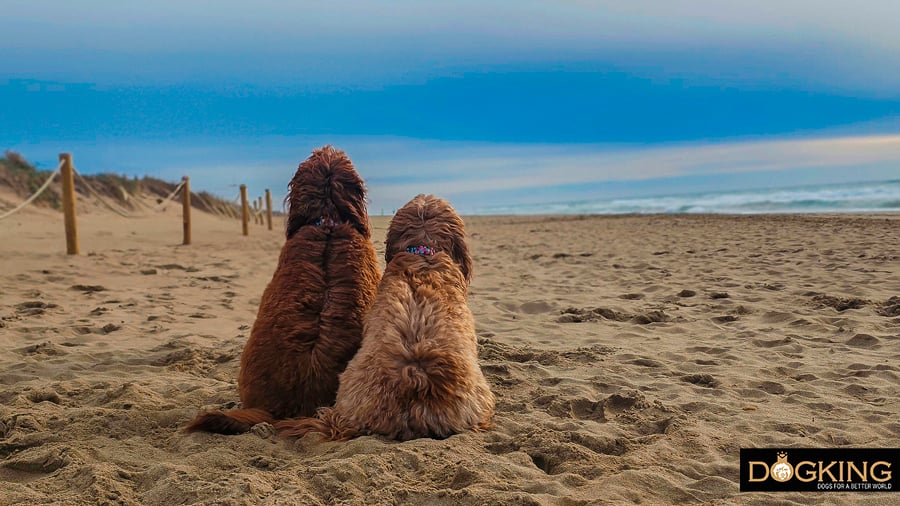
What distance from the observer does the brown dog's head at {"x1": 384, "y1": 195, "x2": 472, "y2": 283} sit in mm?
4266

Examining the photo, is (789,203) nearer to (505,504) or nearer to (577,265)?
(577,265)

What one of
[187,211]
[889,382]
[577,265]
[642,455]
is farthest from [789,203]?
[642,455]

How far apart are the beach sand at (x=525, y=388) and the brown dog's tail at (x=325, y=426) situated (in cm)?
10

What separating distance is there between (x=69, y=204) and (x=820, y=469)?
13.0 meters

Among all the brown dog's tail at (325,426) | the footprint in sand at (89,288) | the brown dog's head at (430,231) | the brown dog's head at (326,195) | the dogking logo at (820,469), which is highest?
the brown dog's head at (326,195)

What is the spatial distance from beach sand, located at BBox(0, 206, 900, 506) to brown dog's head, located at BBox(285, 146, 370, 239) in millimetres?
277

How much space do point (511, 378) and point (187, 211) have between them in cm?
1477

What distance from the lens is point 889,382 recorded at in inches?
183

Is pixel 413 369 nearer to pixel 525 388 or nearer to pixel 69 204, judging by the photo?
pixel 525 388

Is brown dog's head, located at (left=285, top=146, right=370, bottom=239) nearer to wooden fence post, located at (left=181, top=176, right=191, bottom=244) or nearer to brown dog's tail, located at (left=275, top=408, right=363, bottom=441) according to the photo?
brown dog's tail, located at (left=275, top=408, right=363, bottom=441)

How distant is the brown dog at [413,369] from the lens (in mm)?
3561

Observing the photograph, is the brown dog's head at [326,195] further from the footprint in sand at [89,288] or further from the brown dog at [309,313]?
the footprint in sand at [89,288]

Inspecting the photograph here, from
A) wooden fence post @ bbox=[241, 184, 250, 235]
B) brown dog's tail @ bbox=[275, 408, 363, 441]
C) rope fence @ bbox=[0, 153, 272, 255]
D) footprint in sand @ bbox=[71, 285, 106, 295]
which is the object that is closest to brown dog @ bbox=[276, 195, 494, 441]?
brown dog's tail @ bbox=[275, 408, 363, 441]

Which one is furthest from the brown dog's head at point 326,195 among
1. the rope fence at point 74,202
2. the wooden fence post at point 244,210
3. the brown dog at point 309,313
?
the wooden fence post at point 244,210
